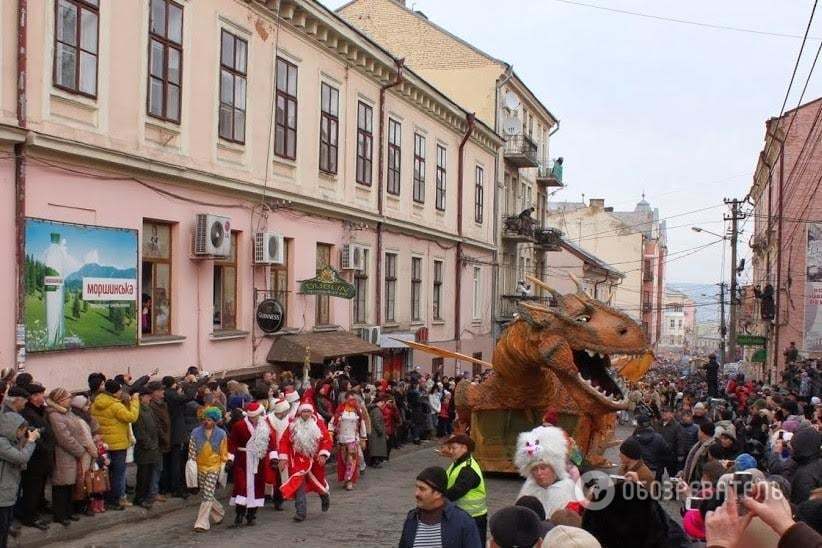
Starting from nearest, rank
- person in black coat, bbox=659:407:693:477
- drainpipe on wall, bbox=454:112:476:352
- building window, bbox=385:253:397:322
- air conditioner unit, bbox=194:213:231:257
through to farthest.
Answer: person in black coat, bbox=659:407:693:477 < air conditioner unit, bbox=194:213:231:257 < building window, bbox=385:253:397:322 < drainpipe on wall, bbox=454:112:476:352

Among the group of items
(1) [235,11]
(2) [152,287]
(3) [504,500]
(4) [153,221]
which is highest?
(1) [235,11]

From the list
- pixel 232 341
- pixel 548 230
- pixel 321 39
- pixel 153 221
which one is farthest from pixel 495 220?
pixel 153 221

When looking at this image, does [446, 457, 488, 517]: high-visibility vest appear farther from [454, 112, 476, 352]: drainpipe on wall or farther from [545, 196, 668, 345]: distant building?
[545, 196, 668, 345]: distant building

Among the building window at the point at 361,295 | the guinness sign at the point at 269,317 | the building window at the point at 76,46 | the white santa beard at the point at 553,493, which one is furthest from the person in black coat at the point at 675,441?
the building window at the point at 361,295

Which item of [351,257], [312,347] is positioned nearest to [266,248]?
[312,347]

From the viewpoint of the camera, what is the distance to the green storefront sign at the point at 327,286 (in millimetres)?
20578

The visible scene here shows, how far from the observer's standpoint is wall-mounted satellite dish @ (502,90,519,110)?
38156 millimetres

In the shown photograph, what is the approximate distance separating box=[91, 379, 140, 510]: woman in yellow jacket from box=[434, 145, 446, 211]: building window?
19505 millimetres

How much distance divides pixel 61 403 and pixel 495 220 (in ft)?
91.2

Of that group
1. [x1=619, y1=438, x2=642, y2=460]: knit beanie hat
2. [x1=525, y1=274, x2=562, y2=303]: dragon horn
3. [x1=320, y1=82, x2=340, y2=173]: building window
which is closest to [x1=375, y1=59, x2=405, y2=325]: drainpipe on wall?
[x1=320, y1=82, x2=340, y2=173]: building window

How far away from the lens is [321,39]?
21.8m

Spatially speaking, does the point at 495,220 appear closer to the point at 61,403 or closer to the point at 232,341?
the point at 232,341

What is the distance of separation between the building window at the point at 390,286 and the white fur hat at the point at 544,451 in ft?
63.7

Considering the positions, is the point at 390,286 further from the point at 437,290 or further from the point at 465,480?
the point at 465,480
